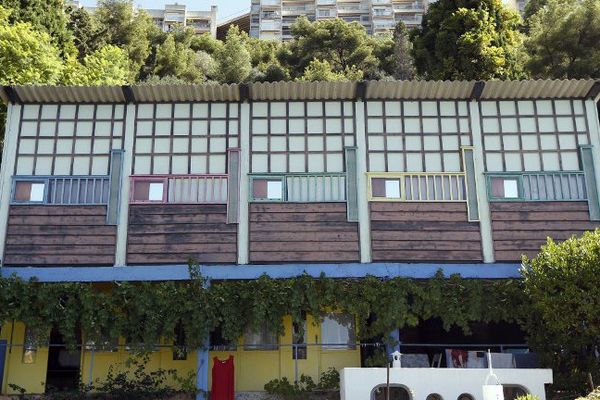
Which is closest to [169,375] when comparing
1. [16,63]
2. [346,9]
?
[16,63]

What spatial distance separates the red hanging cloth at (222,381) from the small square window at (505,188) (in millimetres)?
7349

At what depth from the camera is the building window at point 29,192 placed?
1722cm

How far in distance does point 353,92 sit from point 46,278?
27.5ft

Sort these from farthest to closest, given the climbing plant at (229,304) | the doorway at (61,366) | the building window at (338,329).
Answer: the building window at (338,329), the doorway at (61,366), the climbing plant at (229,304)

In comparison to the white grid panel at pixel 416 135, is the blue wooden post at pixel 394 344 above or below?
below

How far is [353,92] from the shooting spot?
17891 mm

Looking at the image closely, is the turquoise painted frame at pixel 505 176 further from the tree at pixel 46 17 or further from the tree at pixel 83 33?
the tree at pixel 83 33

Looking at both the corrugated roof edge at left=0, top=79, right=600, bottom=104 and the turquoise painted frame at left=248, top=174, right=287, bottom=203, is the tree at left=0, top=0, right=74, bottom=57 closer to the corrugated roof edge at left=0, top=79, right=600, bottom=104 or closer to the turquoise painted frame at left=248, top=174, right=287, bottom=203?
the corrugated roof edge at left=0, top=79, right=600, bottom=104

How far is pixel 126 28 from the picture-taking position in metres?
48.4

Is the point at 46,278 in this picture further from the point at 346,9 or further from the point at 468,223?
the point at 346,9

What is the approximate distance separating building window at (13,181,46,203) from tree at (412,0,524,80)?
17499 mm

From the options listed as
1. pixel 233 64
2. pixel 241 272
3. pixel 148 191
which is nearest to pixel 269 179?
pixel 241 272

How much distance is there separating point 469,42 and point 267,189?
48.3 ft

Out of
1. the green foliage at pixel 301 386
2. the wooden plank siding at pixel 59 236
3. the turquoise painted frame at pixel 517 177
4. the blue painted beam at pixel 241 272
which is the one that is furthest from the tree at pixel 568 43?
the wooden plank siding at pixel 59 236
